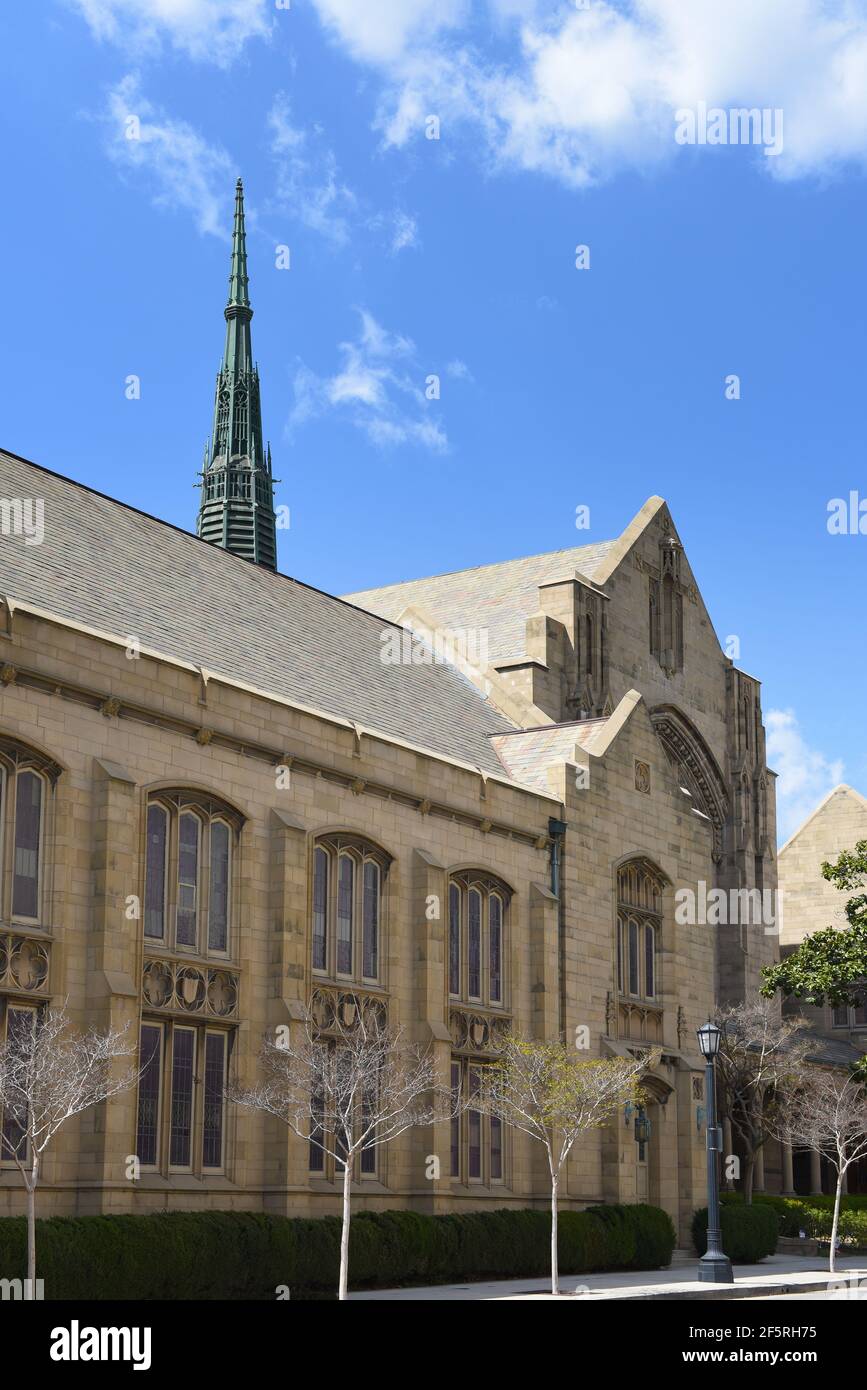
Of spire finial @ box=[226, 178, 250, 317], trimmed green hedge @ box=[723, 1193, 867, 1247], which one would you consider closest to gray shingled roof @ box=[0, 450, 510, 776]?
trimmed green hedge @ box=[723, 1193, 867, 1247]

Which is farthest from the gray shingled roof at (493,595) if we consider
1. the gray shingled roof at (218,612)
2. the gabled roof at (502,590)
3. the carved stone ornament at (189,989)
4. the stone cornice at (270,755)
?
the carved stone ornament at (189,989)

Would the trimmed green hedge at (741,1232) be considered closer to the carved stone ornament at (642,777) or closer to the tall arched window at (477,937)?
the tall arched window at (477,937)

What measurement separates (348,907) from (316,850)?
1458 millimetres

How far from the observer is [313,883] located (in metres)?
31.4

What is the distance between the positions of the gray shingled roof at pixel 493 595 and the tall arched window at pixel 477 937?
1155cm

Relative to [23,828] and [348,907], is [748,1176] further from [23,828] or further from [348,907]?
[23,828]

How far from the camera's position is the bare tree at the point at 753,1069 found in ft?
154

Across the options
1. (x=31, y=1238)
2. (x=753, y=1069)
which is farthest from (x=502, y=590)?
(x=31, y=1238)

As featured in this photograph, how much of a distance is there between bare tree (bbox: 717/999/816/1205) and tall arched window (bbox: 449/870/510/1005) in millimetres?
12223

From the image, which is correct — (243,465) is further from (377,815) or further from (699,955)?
(377,815)

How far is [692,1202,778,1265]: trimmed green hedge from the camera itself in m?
39.2

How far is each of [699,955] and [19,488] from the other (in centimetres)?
2006
